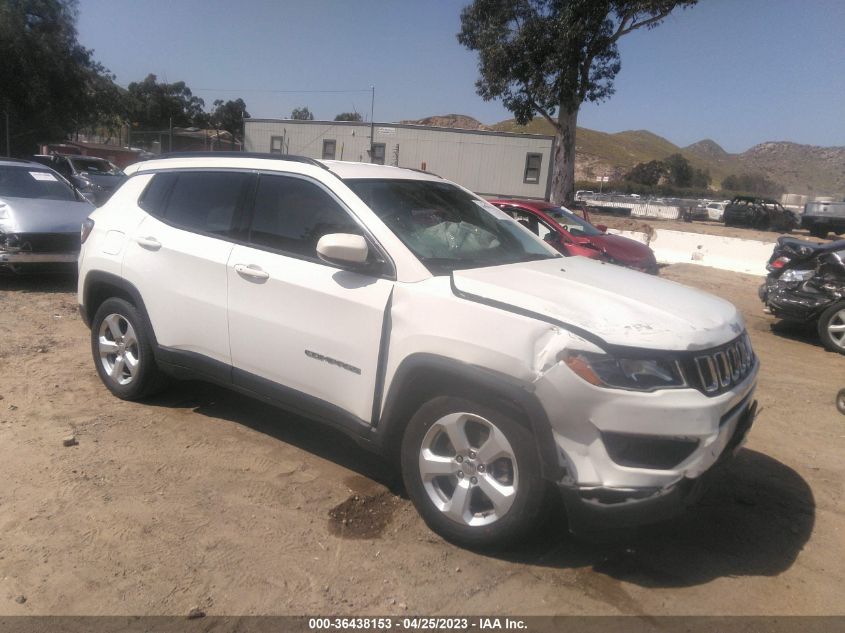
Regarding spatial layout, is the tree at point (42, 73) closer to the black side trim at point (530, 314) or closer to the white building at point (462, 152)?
the white building at point (462, 152)

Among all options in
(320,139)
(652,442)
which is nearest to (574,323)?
(652,442)

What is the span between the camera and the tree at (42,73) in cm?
2731

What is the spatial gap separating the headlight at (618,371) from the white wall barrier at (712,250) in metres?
13.2

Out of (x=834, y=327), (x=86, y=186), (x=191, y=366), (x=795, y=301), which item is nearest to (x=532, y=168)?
(x=86, y=186)

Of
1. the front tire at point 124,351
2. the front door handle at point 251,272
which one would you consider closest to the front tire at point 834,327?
the front door handle at point 251,272

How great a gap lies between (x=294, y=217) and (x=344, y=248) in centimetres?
71

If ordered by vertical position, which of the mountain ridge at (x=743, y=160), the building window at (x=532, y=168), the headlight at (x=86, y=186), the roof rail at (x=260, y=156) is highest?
the mountain ridge at (x=743, y=160)

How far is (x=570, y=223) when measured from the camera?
438 inches

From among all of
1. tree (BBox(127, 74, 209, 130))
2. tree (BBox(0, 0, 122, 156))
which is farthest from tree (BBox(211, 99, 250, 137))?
tree (BBox(0, 0, 122, 156))

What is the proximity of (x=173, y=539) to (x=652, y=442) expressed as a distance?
228 cm

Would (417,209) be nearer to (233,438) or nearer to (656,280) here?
(656,280)

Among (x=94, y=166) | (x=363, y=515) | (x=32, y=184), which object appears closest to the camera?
(x=363, y=515)

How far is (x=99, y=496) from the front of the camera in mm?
3512

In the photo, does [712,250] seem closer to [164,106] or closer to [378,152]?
[378,152]
